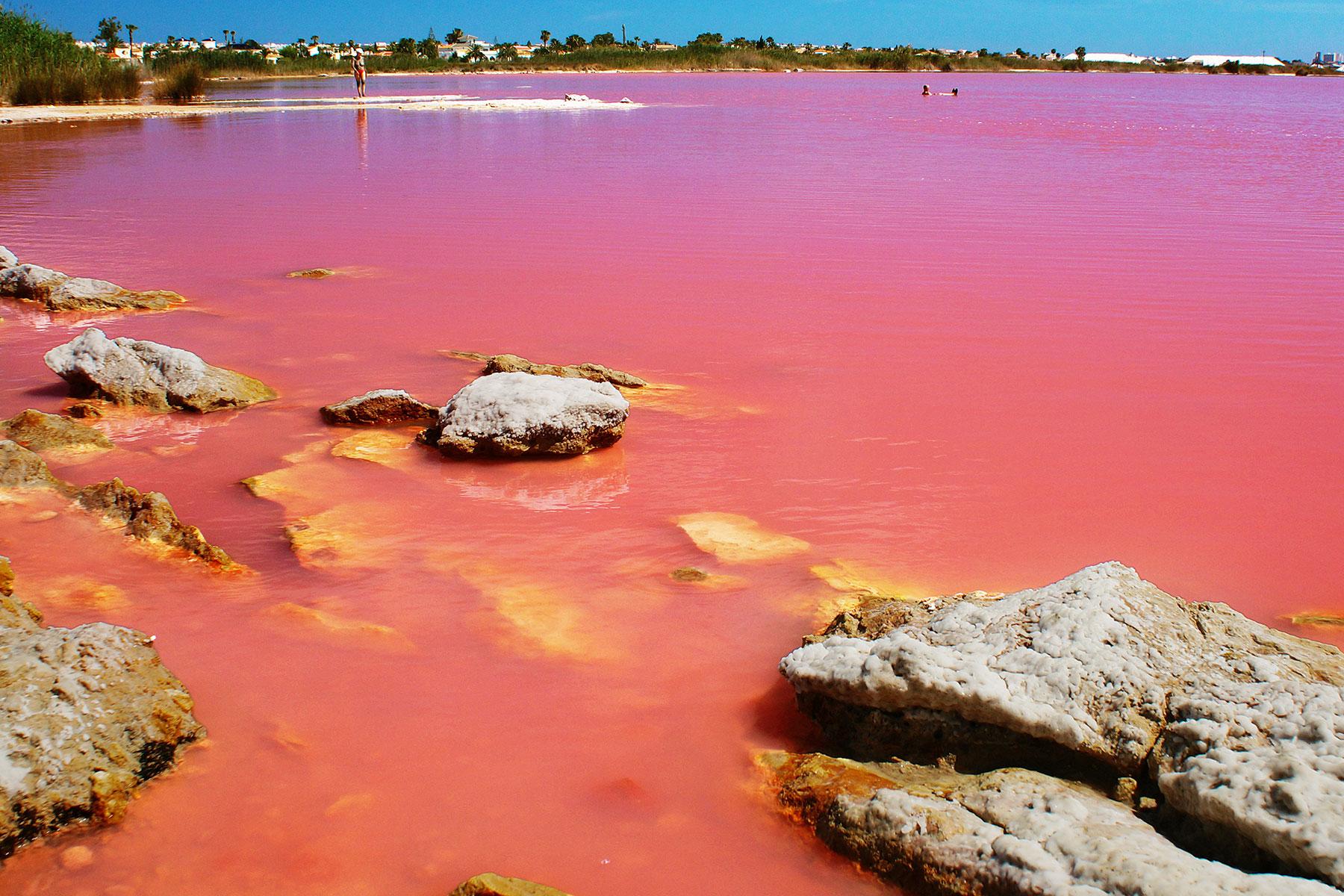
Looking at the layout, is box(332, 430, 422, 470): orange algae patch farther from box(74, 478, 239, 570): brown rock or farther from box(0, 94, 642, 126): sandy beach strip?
box(0, 94, 642, 126): sandy beach strip

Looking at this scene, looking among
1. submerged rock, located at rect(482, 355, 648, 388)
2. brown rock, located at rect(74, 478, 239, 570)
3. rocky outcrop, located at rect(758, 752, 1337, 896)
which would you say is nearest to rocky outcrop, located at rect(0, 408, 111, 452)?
brown rock, located at rect(74, 478, 239, 570)

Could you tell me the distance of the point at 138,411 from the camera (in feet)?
16.9

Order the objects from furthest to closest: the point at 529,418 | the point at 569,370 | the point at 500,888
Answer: the point at 569,370 < the point at 529,418 < the point at 500,888

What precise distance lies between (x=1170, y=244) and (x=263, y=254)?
808 centimetres

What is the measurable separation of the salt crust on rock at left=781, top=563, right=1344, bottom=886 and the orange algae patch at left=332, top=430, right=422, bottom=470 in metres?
2.40

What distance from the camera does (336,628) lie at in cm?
325

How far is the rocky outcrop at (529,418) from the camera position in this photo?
Result: 4605 mm

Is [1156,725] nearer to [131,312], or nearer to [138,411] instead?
[138,411]

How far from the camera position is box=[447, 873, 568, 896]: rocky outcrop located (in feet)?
6.82

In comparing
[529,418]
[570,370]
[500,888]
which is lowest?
[500,888]

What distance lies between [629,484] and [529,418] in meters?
0.54

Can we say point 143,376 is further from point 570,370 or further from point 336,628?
point 336,628

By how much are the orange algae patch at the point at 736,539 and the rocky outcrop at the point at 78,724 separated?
1827 mm

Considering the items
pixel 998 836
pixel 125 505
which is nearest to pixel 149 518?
pixel 125 505
